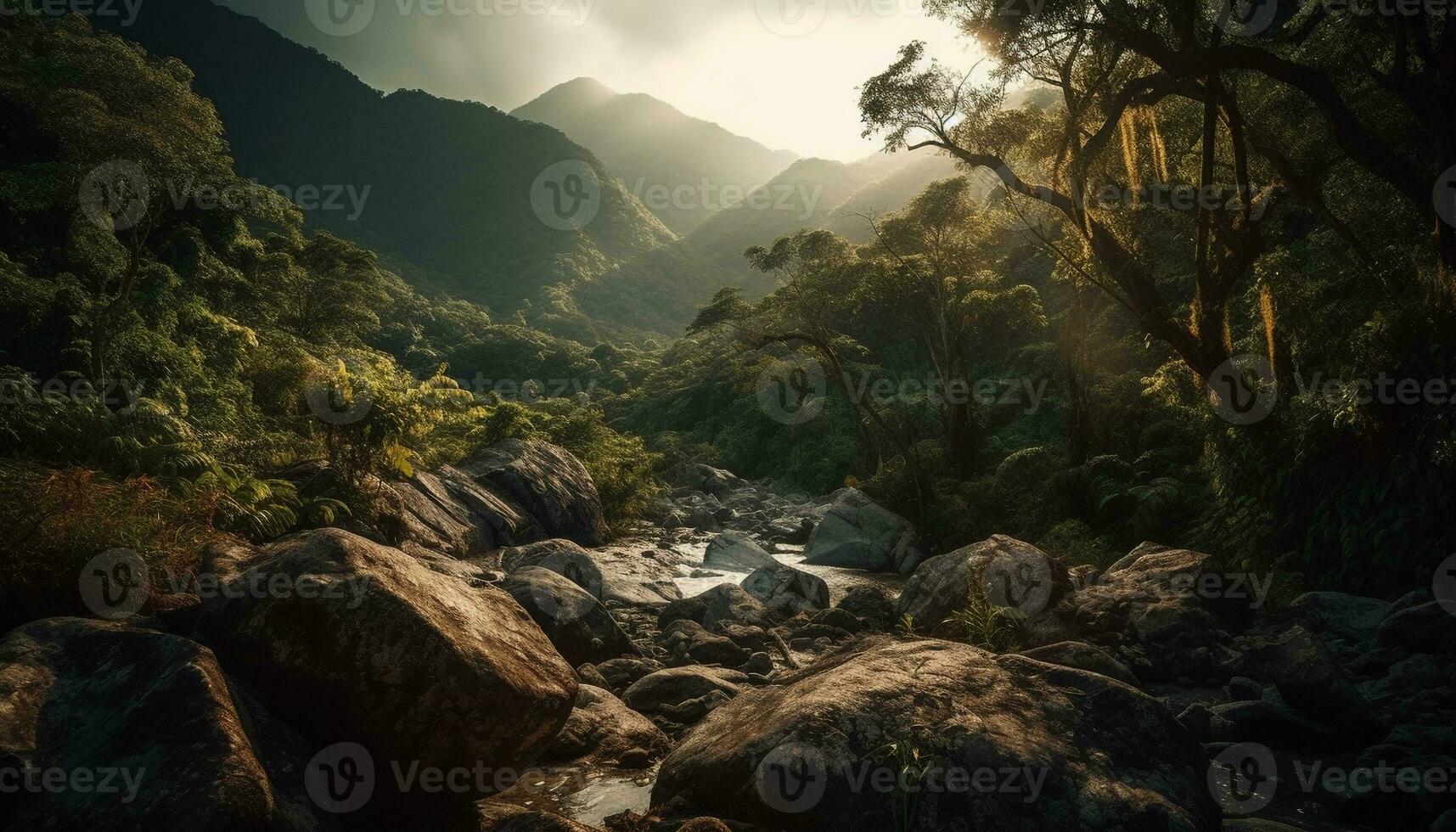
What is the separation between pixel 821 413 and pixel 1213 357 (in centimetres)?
2626

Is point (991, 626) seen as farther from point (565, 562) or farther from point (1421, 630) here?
point (565, 562)

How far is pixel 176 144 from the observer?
1469 cm

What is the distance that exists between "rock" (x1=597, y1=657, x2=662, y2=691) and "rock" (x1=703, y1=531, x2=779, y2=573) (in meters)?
7.07

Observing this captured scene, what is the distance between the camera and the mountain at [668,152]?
16388 cm

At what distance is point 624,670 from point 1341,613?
7.83 meters

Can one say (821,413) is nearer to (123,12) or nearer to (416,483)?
(416,483)

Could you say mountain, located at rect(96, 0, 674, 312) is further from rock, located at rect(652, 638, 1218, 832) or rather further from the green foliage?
rock, located at rect(652, 638, 1218, 832)

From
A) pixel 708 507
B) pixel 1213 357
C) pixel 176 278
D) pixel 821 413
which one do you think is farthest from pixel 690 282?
pixel 1213 357

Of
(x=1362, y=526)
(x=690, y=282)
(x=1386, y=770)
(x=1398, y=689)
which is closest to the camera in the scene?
(x=1386, y=770)

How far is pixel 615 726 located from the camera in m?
5.96

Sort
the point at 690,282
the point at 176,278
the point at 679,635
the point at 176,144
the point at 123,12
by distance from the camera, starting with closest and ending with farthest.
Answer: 1. the point at 679,635
2. the point at 176,144
3. the point at 176,278
4. the point at 123,12
5. the point at 690,282

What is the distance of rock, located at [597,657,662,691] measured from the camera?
736cm

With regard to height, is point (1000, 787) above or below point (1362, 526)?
below

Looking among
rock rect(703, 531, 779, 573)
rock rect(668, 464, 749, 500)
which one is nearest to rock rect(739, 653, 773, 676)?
rock rect(703, 531, 779, 573)
